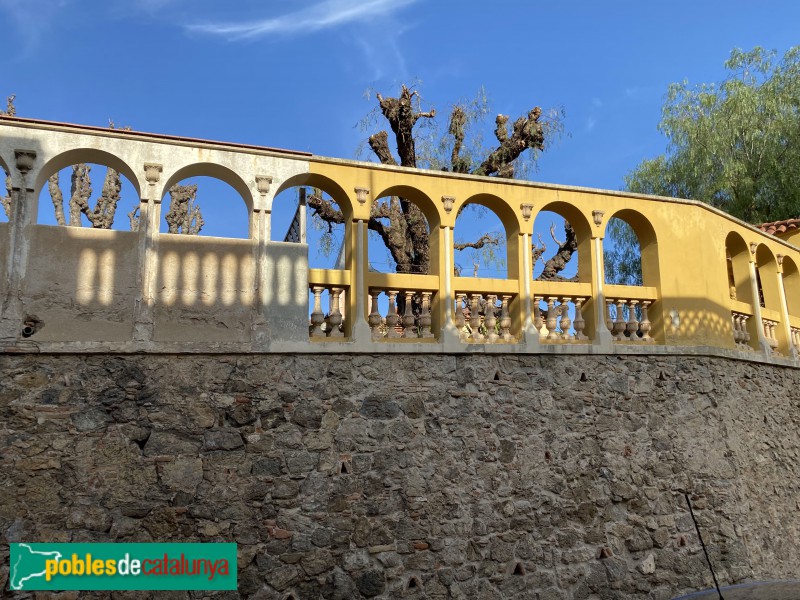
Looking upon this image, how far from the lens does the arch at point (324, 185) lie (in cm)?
692

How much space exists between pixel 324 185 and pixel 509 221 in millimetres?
2147

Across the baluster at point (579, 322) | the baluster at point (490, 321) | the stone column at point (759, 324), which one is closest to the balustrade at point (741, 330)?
the stone column at point (759, 324)

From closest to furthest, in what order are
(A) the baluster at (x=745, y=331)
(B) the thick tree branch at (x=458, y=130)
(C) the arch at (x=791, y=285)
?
(A) the baluster at (x=745, y=331), (C) the arch at (x=791, y=285), (B) the thick tree branch at (x=458, y=130)

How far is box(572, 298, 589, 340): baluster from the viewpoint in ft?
25.3

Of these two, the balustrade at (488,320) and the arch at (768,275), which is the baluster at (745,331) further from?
the balustrade at (488,320)

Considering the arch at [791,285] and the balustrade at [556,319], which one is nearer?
the balustrade at [556,319]

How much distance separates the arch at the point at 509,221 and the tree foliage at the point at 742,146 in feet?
33.8

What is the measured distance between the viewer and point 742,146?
16.4 metres

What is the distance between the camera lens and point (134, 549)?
5.71 metres

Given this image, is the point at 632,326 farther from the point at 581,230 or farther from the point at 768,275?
the point at 768,275

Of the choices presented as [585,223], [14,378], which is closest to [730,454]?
[585,223]

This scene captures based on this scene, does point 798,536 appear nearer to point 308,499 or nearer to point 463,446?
point 463,446

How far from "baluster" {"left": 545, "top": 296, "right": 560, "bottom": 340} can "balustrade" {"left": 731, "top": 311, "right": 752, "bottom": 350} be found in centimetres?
262

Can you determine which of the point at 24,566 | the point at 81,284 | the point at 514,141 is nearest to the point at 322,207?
the point at 514,141
